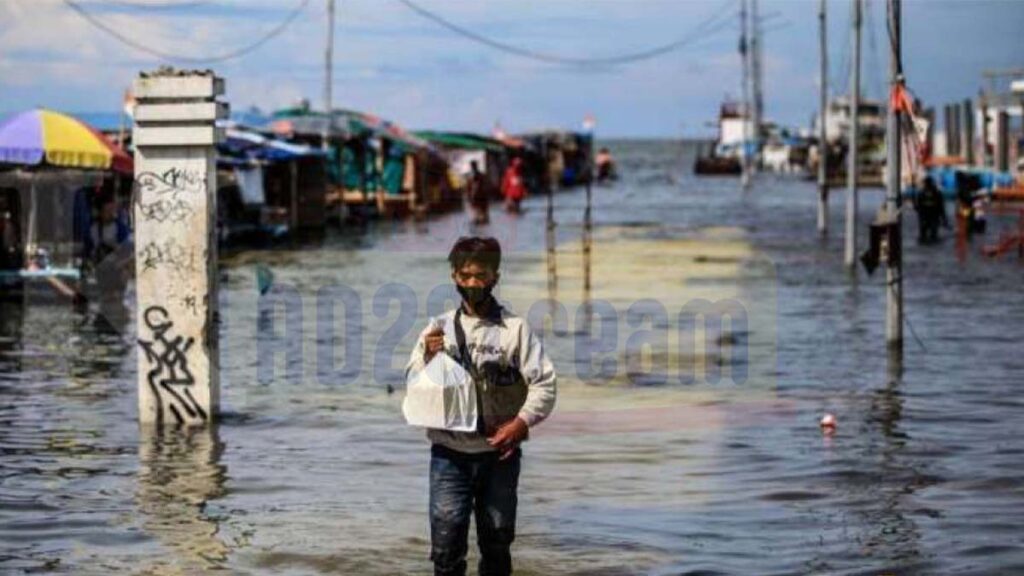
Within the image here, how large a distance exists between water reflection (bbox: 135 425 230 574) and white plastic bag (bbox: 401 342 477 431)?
216cm


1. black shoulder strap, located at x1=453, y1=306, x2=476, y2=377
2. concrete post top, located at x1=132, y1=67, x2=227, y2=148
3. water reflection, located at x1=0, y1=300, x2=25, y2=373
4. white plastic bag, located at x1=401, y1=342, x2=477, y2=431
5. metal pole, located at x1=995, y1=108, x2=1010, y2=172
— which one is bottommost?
water reflection, located at x1=0, y1=300, x2=25, y2=373

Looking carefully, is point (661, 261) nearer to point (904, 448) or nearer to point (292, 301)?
point (292, 301)

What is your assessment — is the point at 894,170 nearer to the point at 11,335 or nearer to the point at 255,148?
the point at 11,335

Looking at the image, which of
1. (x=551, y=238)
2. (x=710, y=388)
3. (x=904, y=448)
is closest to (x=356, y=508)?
(x=904, y=448)

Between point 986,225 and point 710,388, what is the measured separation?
114 ft

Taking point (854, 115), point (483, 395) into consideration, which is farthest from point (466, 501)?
point (854, 115)

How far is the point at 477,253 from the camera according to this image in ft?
25.6

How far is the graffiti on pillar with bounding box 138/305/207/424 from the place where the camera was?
13883 millimetres

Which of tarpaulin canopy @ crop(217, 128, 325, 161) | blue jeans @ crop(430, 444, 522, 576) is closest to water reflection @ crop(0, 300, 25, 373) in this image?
blue jeans @ crop(430, 444, 522, 576)

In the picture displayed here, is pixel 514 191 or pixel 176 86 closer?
pixel 176 86

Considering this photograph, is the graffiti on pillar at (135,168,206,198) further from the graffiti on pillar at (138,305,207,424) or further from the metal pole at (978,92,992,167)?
the metal pole at (978,92,992,167)

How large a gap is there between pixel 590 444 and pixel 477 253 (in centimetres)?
607

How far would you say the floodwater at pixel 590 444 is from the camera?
999 cm

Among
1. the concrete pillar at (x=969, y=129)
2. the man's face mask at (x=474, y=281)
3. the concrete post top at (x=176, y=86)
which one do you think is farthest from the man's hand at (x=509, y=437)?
the concrete pillar at (x=969, y=129)
